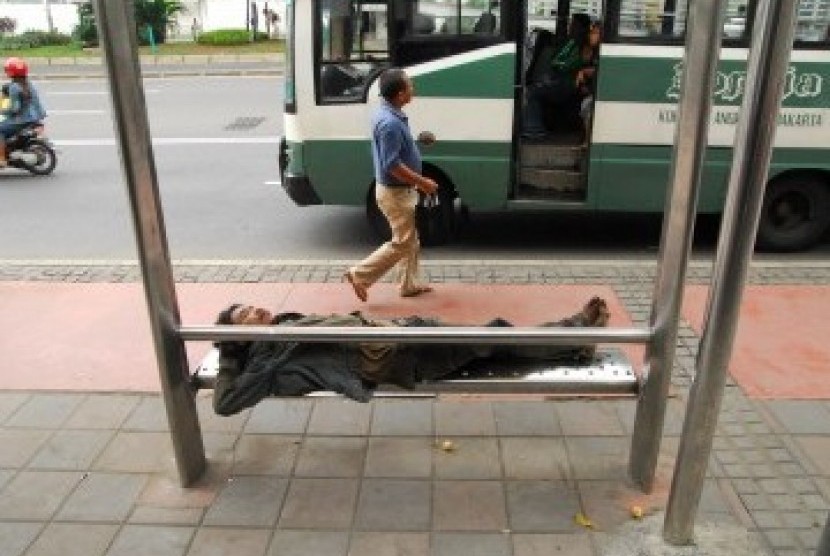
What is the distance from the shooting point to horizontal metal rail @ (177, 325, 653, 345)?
9.90 ft

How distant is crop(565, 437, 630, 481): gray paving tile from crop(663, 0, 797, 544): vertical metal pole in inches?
18.3

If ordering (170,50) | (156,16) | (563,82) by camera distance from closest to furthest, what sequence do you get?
(563,82) < (170,50) < (156,16)

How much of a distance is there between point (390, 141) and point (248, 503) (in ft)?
8.77

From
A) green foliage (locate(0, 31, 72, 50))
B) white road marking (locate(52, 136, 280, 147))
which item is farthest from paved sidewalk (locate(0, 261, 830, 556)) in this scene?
green foliage (locate(0, 31, 72, 50))

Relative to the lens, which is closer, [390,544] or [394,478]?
[390,544]

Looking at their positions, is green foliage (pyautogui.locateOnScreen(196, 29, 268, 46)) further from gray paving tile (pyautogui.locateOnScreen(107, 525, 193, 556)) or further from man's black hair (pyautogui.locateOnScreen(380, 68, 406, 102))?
gray paving tile (pyautogui.locateOnScreen(107, 525, 193, 556))

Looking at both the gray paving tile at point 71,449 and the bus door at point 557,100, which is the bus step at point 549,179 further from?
the gray paving tile at point 71,449

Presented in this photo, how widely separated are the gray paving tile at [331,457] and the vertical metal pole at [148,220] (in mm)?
449

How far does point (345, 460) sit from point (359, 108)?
354cm

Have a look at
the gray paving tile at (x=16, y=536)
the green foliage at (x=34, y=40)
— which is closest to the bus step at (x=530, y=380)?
the gray paving tile at (x=16, y=536)

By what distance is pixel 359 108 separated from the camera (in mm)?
6344

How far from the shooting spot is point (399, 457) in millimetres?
3566

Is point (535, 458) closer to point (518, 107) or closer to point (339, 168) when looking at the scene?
point (518, 107)

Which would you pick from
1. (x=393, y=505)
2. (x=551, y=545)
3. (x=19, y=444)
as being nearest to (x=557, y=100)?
(x=393, y=505)
